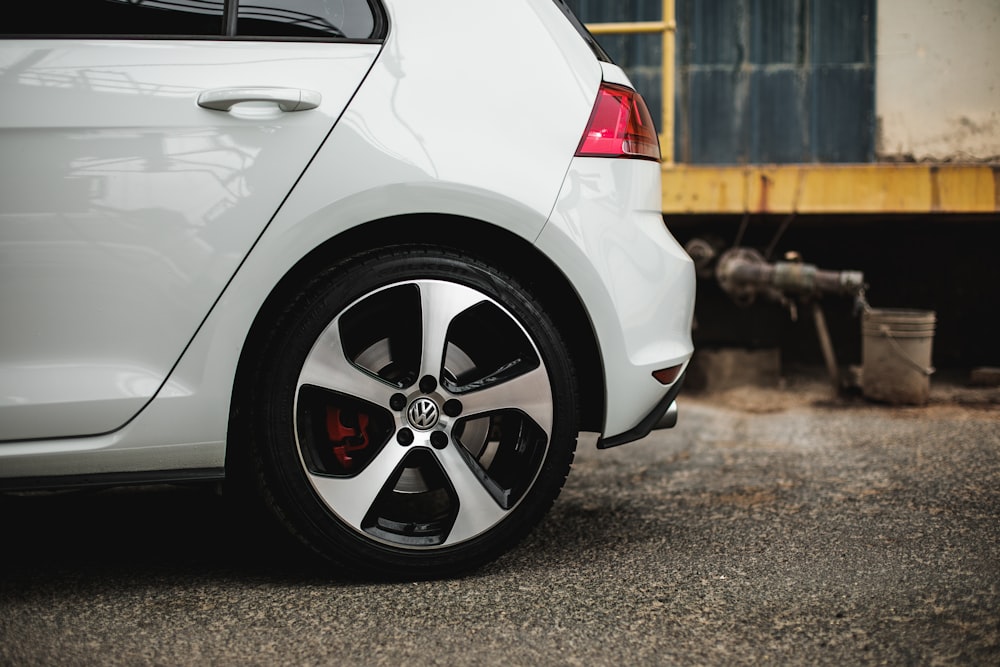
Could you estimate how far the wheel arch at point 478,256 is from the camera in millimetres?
2297

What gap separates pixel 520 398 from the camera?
91.6 inches

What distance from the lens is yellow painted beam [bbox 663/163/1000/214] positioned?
5414 millimetres

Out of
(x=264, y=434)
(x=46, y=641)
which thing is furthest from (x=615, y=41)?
(x=46, y=641)

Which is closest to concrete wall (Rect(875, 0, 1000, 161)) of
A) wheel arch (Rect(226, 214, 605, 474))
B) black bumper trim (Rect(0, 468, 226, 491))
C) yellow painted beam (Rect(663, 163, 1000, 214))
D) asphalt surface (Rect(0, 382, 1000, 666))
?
yellow painted beam (Rect(663, 163, 1000, 214))

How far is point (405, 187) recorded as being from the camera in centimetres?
222

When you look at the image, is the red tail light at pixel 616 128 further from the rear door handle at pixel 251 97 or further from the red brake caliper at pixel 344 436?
the red brake caliper at pixel 344 436

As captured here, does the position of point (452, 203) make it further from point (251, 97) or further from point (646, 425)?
point (646, 425)

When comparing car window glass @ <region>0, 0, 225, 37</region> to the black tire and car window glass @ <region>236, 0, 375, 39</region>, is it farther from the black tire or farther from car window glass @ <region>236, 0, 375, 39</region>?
the black tire

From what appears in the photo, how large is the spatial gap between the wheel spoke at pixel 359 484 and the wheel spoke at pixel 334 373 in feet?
0.45

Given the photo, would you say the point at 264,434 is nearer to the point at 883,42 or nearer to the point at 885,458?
the point at 885,458

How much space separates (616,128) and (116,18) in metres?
1.25

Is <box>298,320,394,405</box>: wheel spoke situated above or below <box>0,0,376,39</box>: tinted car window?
below

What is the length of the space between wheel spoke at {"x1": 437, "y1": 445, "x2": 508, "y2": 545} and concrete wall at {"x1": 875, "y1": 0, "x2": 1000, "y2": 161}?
4499mm

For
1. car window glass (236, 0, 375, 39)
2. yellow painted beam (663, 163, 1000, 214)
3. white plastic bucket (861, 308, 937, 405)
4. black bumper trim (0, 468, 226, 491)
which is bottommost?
white plastic bucket (861, 308, 937, 405)
